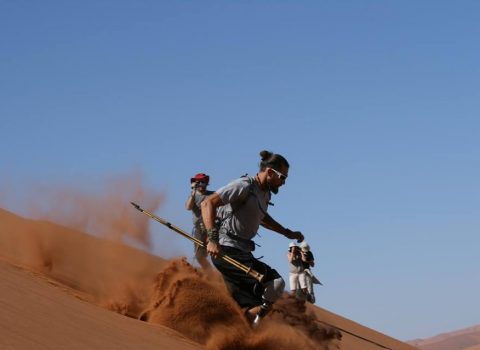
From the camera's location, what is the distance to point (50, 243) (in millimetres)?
10297

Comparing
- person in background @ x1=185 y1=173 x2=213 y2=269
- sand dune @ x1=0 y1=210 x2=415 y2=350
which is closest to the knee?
sand dune @ x1=0 y1=210 x2=415 y2=350

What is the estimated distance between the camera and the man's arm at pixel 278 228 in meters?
7.65

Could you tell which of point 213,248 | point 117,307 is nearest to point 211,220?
point 213,248

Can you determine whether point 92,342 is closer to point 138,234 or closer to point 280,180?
point 280,180

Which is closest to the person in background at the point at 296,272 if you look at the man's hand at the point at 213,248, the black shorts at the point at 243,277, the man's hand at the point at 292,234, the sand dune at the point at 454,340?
the man's hand at the point at 292,234

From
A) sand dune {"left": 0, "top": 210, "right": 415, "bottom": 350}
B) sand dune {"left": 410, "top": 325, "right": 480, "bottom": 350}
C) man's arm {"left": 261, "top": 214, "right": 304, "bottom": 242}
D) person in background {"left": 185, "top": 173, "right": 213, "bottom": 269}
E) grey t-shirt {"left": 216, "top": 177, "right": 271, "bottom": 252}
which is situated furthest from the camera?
sand dune {"left": 410, "top": 325, "right": 480, "bottom": 350}

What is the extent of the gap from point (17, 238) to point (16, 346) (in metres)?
5.97

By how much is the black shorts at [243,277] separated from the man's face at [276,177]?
61 cm

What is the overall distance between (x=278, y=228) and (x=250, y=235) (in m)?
0.81

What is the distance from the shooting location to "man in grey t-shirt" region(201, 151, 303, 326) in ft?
22.5

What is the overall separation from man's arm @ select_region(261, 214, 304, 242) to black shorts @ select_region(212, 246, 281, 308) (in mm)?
689

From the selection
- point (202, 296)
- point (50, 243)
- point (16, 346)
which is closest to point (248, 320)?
point (202, 296)

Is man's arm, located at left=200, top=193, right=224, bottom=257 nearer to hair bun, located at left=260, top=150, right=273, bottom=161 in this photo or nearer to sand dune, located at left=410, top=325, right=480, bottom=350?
hair bun, located at left=260, top=150, right=273, bottom=161

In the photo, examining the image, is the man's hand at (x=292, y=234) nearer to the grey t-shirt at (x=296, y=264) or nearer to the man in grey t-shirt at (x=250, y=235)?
the man in grey t-shirt at (x=250, y=235)
